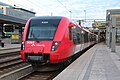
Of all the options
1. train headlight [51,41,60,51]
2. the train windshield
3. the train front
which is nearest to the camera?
the train front

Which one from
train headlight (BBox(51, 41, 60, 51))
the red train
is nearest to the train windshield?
the red train

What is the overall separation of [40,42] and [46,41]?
0.29m

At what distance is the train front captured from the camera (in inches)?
438

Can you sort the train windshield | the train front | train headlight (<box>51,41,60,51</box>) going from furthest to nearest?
the train windshield < train headlight (<box>51,41,60,51</box>) < the train front

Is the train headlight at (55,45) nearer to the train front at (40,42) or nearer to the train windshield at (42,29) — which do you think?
the train front at (40,42)

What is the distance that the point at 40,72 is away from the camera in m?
12.5

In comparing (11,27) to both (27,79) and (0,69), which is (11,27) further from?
(27,79)

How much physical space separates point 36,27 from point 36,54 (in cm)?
165

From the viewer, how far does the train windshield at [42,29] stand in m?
11.8

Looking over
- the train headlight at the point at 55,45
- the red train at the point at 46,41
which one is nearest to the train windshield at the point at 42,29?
the red train at the point at 46,41

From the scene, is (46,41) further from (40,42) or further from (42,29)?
(42,29)

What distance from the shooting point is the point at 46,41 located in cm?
1151

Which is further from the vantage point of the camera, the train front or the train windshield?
the train windshield

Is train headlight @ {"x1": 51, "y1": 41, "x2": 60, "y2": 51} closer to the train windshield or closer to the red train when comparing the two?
the red train
